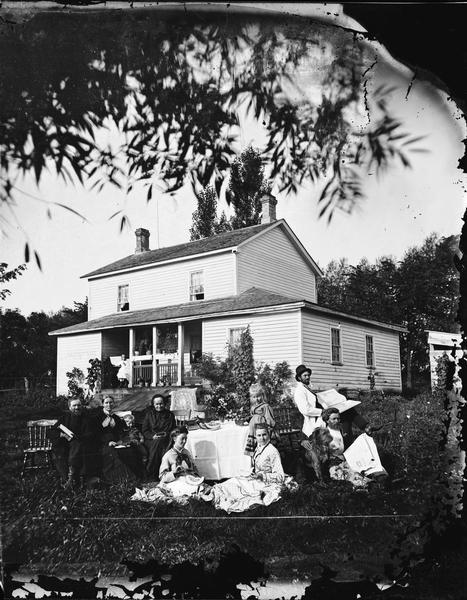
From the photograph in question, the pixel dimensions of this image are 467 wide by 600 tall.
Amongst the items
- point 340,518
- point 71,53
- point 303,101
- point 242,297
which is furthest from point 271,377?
point 71,53

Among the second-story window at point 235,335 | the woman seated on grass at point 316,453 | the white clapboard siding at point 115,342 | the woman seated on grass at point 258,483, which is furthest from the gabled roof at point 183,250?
the woman seated on grass at point 316,453

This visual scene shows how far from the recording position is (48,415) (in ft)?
12.5

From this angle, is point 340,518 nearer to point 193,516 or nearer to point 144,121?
point 193,516

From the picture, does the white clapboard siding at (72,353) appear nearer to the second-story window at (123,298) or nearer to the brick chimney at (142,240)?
the second-story window at (123,298)

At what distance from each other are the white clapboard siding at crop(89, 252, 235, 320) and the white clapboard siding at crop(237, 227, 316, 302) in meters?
0.13

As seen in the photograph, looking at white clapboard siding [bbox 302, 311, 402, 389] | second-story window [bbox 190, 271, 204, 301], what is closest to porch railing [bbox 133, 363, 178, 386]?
second-story window [bbox 190, 271, 204, 301]

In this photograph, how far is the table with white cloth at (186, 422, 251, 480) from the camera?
12.3 feet

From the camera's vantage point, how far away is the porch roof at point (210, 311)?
370 centimetres

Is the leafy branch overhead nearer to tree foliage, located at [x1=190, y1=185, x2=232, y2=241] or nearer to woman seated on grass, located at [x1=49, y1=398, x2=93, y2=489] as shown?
tree foliage, located at [x1=190, y1=185, x2=232, y2=241]

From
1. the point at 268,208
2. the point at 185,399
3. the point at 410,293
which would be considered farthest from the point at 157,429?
the point at 410,293

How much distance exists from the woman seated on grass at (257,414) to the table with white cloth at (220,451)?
5 cm

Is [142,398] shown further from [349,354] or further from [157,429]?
[349,354]

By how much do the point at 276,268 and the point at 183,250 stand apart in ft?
2.60

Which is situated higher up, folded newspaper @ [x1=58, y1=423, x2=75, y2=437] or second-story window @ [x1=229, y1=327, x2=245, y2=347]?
second-story window @ [x1=229, y1=327, x2=245, y2=347]
